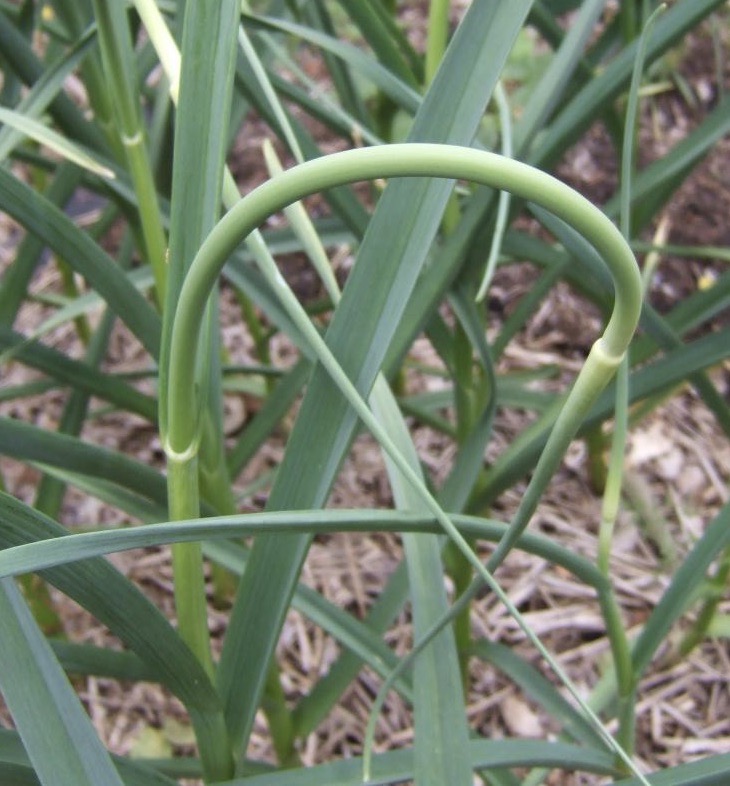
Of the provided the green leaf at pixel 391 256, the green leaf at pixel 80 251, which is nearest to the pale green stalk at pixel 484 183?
the green leaf at pixel 391 256

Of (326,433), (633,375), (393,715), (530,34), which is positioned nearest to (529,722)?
(393,715)

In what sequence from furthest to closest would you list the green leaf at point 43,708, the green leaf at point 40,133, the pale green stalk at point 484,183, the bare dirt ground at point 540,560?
the bare dirt ground at point 540,560 < the green leaf at point 40,133 < the green leaf at point 43,708 < the pale green stalk at point 484,183

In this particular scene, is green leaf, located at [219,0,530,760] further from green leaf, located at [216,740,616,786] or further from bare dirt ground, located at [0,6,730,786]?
bare dirt ground, located at [0,6,730,786]

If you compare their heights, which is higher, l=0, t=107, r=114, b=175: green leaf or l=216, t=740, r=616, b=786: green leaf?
l=0, t=107, r=114, b=175: green leaf

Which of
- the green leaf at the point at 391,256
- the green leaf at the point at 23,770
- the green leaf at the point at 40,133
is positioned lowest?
the green leaf at the point at 23,770

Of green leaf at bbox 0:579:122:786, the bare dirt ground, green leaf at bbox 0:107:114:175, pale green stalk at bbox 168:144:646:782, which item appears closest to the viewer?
pale green stalk at bbox 168:144:646:782

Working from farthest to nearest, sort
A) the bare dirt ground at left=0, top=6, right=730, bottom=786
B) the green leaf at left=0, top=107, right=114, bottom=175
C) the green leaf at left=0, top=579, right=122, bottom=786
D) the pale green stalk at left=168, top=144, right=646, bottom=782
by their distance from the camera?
the bare dirt ground at left=0, top=6, right=730, bottom=786, the green leaf at left=0, top=107, right=114, bottom=175, the green leaf at left=0, top=579, right=122, bottom=786, the pale green stalk at left=168, top=144, right=646, bottom=782

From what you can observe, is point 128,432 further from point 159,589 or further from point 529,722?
point 529,722

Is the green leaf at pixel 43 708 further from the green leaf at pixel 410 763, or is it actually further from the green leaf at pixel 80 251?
the green leaf at pixel 80 251

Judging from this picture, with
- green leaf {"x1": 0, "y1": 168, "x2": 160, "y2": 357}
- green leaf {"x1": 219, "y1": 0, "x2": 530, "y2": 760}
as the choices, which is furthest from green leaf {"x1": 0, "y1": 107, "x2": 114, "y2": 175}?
green leaf {"x1": 219, "y1": 0, "x2": 530, "y2": 760}
